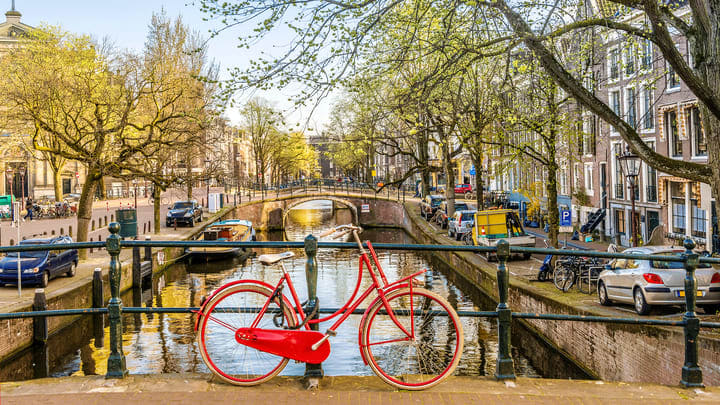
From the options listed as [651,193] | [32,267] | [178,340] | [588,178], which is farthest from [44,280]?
[588,178]

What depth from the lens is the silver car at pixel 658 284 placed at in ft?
38.7

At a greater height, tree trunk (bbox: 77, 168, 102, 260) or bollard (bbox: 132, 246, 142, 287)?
tree trunk (bbox: 77, 168, 102, 260)

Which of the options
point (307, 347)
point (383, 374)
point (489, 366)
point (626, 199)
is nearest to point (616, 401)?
point (383, 374)

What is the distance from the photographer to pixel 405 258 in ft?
115

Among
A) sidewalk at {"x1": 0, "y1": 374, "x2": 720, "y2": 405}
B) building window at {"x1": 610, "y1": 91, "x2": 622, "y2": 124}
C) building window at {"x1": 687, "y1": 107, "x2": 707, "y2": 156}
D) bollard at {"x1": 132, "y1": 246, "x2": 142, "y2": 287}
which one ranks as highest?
building window at {"x1": 610, "y1": 91, "x2": 622, "y2": 124}

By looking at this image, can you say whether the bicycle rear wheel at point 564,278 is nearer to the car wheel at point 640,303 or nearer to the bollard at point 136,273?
the car wheel at point 640,303

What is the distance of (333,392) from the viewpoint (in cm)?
427

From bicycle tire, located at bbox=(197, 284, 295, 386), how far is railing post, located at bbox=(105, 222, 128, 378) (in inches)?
22.2

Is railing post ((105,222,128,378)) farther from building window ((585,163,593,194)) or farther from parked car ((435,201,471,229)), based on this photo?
parked car ((435,201,471,229))

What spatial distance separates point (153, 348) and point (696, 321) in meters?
13.8

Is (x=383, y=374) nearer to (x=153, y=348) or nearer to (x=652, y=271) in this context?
(x=652, y=271)

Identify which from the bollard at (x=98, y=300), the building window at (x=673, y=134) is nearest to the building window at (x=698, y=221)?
the building window at (x=673, y=134)

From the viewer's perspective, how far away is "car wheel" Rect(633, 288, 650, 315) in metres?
12.4

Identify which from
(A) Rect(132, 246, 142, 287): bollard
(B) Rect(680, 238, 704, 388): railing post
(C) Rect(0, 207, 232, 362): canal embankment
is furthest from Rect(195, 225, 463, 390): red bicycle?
(A) Rect(132, 246, 142, 287): bollard
